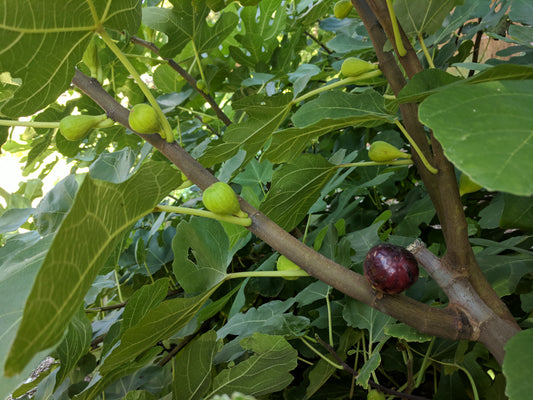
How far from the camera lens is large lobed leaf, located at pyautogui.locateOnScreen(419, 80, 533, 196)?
272mm

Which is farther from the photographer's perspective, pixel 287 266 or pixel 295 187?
pixel 295 187

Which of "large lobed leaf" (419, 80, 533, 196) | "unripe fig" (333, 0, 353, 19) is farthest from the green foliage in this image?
"unripe fig" (333, 0, 353, 19)

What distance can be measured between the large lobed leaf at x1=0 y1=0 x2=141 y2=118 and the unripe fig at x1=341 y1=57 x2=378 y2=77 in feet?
0.87

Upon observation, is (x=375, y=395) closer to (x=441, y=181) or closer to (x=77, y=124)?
(x=441, y=181)

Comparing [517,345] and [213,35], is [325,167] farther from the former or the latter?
[213,35]

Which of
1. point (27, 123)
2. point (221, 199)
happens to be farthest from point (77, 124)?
point (221, 199)

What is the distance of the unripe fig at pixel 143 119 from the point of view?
1.53 feet

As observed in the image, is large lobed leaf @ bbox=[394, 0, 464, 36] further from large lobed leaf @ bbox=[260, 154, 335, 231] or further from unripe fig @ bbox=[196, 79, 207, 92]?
unripe fig @ bbox=[196, 79, 207, 92]

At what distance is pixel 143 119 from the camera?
0.47 meters

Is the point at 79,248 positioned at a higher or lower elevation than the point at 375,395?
higher

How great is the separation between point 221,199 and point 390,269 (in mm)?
176

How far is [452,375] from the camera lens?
704mm

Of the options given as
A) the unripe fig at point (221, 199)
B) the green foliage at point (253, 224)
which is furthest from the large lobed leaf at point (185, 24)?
the unripe fig at point (221, 199)

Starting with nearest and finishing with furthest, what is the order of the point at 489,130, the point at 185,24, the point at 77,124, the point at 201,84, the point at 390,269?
the point at 489,130 → the point at 390,269 → the point at 77,124 → the point at 185,24 → the point at 201,84
